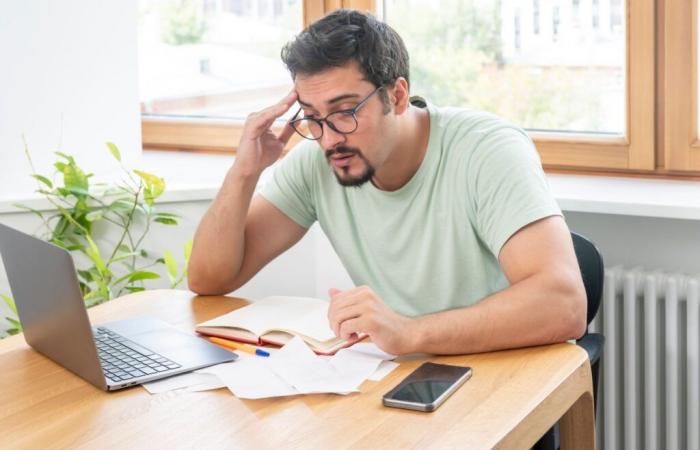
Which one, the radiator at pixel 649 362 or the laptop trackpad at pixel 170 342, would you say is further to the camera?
the radiator at pixel 649 362

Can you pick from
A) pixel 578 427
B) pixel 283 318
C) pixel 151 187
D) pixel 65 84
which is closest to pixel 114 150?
pixel 151 187

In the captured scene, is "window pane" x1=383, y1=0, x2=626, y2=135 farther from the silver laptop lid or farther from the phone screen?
the silver laptop lid

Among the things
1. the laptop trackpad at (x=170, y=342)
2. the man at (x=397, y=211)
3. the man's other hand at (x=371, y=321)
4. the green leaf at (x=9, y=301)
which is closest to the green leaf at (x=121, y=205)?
the green leaf at (x=9, y=301)

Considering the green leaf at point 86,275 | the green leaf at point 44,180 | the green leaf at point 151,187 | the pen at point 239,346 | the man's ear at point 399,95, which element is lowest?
the green leaf at point 86,275

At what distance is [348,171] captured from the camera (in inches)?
76.5

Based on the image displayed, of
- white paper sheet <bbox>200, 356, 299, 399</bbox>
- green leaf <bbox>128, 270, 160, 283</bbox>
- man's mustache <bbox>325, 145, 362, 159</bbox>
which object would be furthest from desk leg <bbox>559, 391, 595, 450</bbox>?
green leaf <bbox>128, 270, 160, 283</bbox>

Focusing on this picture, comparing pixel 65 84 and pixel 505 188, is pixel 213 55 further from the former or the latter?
pixel 505 188

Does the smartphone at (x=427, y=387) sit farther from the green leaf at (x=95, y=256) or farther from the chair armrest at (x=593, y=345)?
the green leaf at (x=95, y=256)

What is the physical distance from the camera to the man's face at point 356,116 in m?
1.88

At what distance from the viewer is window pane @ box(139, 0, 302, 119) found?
3.36 meters

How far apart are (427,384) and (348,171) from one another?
0.57 meters

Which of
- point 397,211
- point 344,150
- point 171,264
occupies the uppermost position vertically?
point 344,150

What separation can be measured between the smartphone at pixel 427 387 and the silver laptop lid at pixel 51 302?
0.46 meters

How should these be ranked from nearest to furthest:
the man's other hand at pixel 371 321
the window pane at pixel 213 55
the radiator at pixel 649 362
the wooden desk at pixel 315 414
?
the wooden desk at pixel 315 414 < the man's other hand at pixel 371 321 < the radiator at pixel 649 362 < the window pane at pixel 213 55
